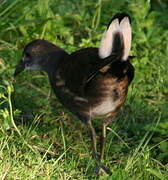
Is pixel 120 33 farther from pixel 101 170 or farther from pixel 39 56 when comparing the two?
pixel 39 56

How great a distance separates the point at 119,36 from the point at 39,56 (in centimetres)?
143

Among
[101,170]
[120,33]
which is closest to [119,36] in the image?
[120,33]

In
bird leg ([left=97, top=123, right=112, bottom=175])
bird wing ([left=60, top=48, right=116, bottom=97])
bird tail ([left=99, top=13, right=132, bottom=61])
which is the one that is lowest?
bird leg ([left=97, top=123, right=112, bottom=175])

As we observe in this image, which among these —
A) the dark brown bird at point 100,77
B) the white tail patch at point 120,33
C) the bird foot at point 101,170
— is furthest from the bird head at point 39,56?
the bird foot at point 101,170

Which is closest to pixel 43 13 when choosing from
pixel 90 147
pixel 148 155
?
pixel 90 147

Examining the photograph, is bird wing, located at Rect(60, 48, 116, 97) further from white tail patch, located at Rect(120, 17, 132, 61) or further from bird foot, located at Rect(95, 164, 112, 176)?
bird foot, located at Rect(95, 164, 112, 176)

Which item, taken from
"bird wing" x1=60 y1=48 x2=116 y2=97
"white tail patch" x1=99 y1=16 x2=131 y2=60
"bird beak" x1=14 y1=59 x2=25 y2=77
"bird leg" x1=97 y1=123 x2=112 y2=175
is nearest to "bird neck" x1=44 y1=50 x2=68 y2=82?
"bird wing" x1=60 y1=48 x2=116 y2=97

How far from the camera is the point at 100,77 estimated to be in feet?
15.1

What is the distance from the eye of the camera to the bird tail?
4418mm

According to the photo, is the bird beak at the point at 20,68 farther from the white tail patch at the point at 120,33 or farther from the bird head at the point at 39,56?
the white tail patch at the point at 120,33

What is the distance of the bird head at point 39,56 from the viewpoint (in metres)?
5.52

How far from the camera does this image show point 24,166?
4293 millimetres

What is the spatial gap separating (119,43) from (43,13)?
2.28 m

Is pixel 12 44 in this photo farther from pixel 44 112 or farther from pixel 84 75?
pixel 84 75
